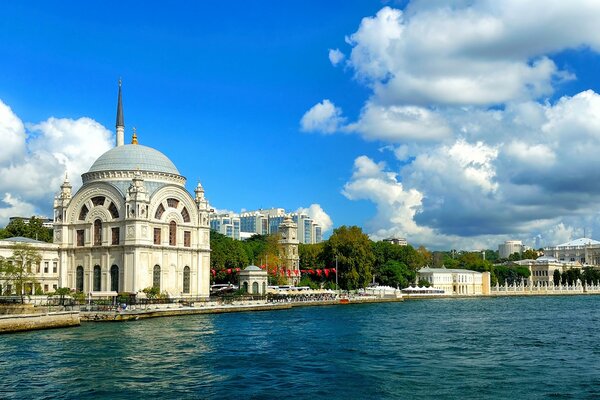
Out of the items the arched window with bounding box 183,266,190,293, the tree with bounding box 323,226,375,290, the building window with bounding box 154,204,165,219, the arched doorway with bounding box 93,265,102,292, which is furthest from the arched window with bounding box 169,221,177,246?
the tree with bounding box 323,226,375,290

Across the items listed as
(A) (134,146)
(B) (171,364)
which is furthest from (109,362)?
(A) (134,146)

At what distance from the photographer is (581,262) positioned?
170 meters

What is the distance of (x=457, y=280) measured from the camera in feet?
395

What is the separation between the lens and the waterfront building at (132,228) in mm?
63094

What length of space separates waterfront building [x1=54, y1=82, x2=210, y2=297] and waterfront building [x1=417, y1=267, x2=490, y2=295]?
56.0 meters

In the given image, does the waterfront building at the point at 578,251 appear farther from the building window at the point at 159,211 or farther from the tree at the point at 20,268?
the tree at the point at 20,268

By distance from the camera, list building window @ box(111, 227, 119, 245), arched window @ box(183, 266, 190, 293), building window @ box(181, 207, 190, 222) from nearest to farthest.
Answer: building window @ box(111, 227, 119, 245)
arched window @ box(183, 266, 190, 293)
building window @ box(181, 207, 190, 222)

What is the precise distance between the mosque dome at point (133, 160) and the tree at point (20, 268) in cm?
1143

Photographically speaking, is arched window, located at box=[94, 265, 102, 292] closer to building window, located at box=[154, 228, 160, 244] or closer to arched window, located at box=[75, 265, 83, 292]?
arched window, located at box=[75, 265, 83, 292]

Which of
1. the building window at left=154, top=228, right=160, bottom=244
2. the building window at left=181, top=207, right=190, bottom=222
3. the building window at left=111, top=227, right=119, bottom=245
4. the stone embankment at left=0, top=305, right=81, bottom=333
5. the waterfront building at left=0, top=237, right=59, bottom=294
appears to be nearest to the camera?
the stone embankment at left=0, top=305, right=81, bottom=333

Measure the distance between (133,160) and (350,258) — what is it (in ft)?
111

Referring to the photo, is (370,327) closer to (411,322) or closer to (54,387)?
(411,322)

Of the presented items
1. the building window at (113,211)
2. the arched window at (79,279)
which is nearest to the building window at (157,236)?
the building window at (113,211)

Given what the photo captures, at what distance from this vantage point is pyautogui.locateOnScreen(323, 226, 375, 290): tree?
9025 centimetres
